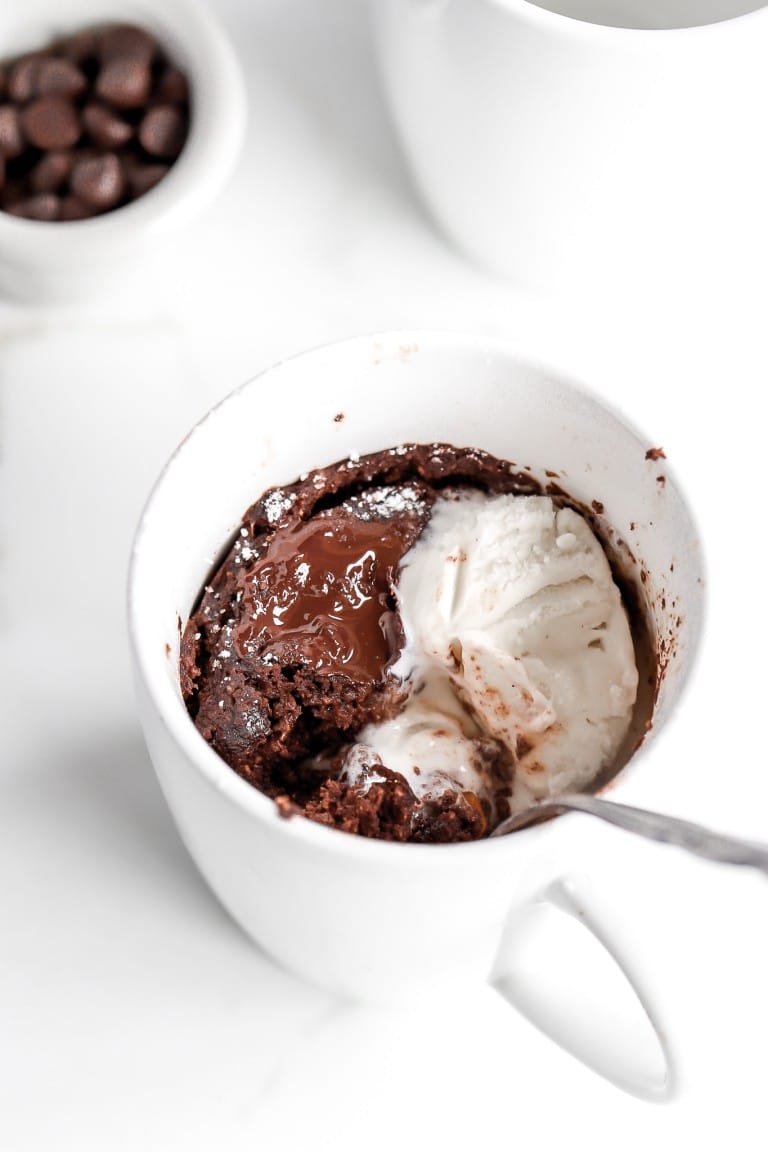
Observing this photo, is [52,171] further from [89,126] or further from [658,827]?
[658,827]

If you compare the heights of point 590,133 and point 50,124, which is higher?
point 590,133

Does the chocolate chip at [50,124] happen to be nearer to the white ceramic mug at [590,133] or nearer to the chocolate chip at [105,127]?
the chocolate chip at [105,127]

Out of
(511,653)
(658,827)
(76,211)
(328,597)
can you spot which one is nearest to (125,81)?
(76,211)

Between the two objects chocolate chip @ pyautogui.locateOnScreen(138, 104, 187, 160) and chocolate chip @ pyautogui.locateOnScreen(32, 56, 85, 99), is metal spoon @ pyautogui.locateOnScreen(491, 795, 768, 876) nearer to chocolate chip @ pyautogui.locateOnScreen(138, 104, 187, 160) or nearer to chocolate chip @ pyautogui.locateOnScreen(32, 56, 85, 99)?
chocolate chip @ pyautogui.locateOnScreen(138, 104, 187, 160)

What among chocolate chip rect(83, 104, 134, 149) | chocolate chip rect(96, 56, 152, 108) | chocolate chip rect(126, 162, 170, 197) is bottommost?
chocolate chip rect(126, 162, 170, 197)

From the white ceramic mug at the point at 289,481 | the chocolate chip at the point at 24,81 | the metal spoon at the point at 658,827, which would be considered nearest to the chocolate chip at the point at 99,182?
the chocolate chip at the point at 24,81

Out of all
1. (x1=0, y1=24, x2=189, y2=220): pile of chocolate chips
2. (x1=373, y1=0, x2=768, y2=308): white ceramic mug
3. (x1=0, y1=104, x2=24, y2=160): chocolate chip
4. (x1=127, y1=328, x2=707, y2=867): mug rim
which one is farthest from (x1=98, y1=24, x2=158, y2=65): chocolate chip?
(x1=127, y1=328, x2=707, y2=867): mug rim

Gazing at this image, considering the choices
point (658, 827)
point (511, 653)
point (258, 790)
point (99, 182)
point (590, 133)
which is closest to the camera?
point (658, 827)
